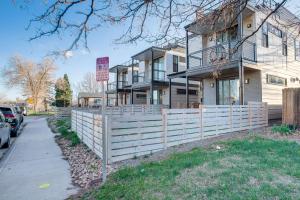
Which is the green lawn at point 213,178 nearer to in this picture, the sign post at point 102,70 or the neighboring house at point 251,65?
the sign post at point 102,70

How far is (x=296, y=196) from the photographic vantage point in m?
3.45

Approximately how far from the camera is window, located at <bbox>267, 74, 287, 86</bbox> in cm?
1383

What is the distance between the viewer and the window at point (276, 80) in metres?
13.8

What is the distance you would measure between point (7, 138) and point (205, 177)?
8258 millimetres

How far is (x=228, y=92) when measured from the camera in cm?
1502

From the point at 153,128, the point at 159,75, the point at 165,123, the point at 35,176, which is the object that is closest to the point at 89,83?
the point at 159,75

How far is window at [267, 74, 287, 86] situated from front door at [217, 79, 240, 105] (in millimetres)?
1817

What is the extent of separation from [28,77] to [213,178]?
176 ft

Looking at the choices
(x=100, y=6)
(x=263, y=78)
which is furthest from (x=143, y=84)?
(x=100, y=6)

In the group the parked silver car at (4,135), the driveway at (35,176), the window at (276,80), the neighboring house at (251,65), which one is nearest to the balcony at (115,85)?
the neighboring house at (251,65)

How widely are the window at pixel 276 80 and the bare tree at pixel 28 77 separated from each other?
43.3 metres

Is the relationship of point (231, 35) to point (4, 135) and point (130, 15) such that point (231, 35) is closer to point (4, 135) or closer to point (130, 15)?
point (130, 15)

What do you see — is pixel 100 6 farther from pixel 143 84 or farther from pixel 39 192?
pixel 143 84

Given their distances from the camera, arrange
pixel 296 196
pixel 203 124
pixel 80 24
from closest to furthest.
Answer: pixel 296 196
pixel 80 24
pixel 203 124
